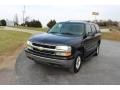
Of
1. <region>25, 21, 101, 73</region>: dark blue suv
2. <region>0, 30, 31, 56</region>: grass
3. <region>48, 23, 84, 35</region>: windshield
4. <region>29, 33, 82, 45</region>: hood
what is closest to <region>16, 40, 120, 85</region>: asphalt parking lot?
<region>25, 21, 101, 73</region>: dark blue suv

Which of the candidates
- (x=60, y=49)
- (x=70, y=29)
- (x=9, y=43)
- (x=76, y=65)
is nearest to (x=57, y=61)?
(x=60, y=49)

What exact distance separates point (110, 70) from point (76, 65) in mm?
1524

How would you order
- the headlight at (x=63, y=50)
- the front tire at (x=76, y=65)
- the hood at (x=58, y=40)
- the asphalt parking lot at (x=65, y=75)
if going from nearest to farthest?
the asphalt parking lot at (x=65, y=75) → the headlight at (x=63, y=50) → the hood at (x=58, y=40) → the front tire at (x=76, y=65)

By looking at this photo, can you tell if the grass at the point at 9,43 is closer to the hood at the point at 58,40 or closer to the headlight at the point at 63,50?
the hood at the point at 58,40

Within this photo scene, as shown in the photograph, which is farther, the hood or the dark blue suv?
the hood

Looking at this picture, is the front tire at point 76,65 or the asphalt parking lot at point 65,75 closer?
the asphalt parking lot at point 65,75

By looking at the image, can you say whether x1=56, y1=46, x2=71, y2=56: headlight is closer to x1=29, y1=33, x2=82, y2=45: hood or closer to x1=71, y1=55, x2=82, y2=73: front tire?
x1=29, y1=33, x2=82, y2=45: hood

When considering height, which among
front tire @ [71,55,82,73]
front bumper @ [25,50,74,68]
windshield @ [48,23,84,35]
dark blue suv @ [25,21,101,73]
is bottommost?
front tire @ [71,55,82,73]

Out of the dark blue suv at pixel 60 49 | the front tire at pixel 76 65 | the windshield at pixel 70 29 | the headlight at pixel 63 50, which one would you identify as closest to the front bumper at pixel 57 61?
the dark blue suv at pixel 60 49

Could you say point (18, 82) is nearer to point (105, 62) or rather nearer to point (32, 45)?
point (32, 45)

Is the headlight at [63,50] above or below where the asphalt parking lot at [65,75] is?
above

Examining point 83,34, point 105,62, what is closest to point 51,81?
point 83,34

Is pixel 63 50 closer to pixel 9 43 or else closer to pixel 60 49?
pixel 60 49

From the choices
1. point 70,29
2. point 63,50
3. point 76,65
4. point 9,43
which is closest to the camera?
point 63,50
